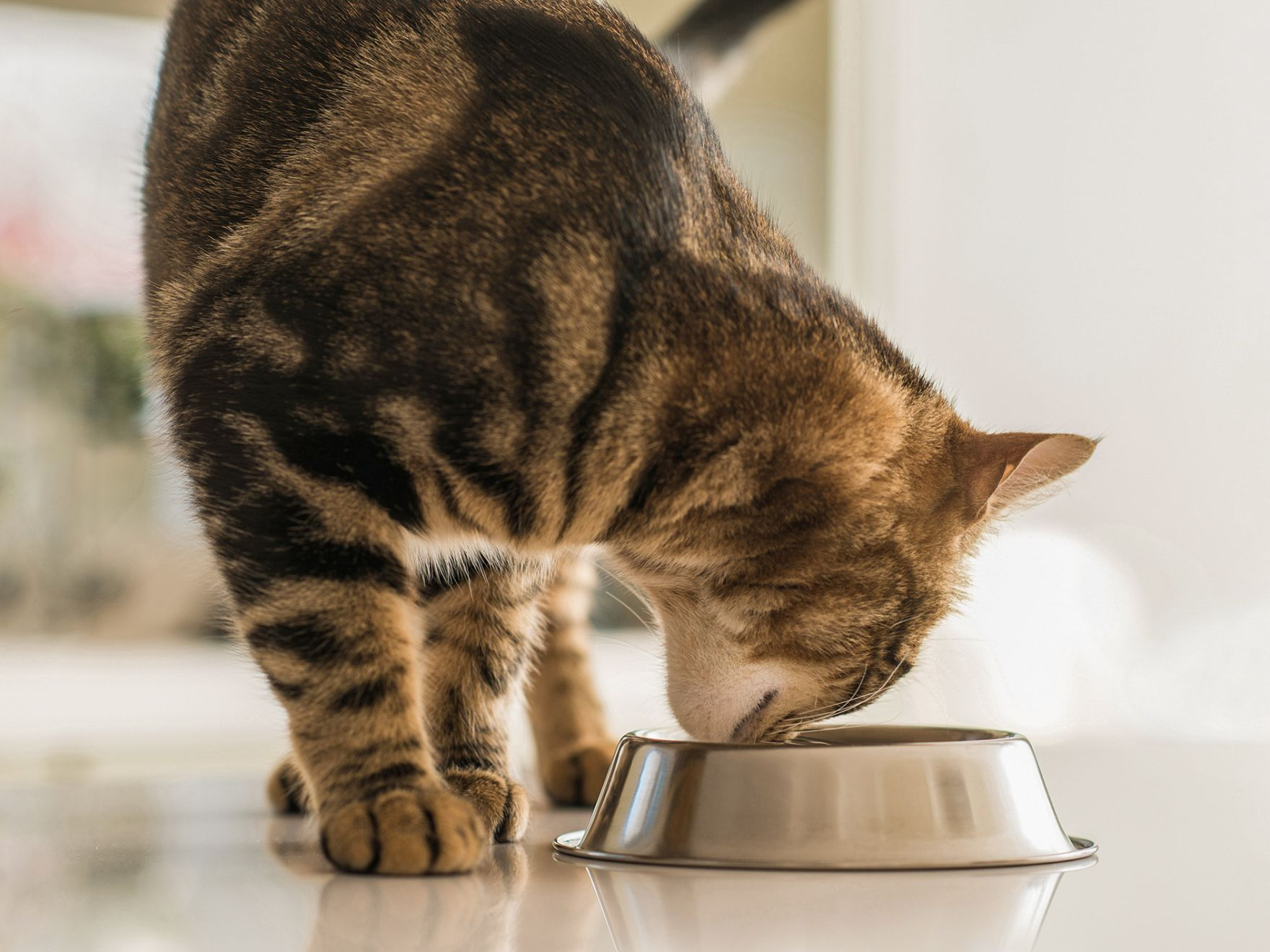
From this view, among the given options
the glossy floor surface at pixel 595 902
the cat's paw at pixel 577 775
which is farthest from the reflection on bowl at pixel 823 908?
the cat's paw at pixel 577 775

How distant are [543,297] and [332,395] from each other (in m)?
0.15

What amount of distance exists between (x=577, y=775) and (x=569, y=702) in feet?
0.34

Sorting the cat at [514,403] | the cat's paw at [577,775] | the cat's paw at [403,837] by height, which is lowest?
the cat's paw at [577,775]

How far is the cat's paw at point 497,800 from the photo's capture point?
1089mm

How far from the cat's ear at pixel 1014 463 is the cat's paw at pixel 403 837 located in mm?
426

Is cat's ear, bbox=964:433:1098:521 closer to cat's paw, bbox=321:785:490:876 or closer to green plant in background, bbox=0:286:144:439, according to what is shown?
cat's paw, bbox=321:785:490:876

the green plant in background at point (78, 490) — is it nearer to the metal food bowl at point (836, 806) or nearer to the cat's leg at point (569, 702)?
the cat's leg at point (569, 702)

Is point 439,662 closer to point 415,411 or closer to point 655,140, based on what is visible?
point 415,411

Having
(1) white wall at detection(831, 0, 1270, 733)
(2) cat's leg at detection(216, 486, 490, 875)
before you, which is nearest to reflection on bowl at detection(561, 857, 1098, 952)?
(2) cat's leg at detection(216, 486, 490, 875)

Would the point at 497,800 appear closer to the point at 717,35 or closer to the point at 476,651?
the point at 476,651

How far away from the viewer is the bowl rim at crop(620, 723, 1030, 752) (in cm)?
86

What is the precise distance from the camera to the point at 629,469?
3.25ft

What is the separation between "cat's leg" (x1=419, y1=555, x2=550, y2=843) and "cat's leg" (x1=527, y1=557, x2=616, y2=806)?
0.35 ft

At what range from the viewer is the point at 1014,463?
1.01m
